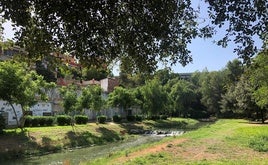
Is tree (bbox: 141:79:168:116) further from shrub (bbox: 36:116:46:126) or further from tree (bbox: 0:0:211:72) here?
tree (bbox: 0:0:211:72)

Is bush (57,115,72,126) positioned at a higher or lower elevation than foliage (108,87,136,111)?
lower

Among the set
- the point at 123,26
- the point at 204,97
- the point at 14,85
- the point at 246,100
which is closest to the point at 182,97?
the point at 204,97

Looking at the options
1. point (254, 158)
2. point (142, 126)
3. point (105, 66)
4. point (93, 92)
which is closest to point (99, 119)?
point (93, 92)

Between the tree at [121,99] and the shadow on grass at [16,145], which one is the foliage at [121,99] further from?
the shadow on grass at [16,145]

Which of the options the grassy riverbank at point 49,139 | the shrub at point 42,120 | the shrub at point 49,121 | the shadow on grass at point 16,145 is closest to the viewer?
the shadow on grass at point 16,145

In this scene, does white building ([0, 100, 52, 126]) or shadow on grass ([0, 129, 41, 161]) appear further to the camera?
white building ([0, 100, 52, 126])

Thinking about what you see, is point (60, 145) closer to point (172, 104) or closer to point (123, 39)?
point (123, 39)

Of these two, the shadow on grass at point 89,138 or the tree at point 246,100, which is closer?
the shadow on grass at point 89,138

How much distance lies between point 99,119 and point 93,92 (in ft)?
13.7

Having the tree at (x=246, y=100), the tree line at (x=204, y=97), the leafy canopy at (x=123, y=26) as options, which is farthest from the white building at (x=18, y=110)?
the leafy canopy at (x=123, y=26)

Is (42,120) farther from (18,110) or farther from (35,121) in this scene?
(18,110)

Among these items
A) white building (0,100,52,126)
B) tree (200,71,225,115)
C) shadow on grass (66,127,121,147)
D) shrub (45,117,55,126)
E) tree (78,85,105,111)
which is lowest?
shadow on grass (66,127,121,147)

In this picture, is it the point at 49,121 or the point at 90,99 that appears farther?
the point at 90,99

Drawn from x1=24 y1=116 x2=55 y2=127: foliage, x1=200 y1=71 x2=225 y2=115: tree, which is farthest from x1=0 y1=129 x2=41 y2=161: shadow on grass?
x1=200 y1=71 x2=225 y2=115: tree
